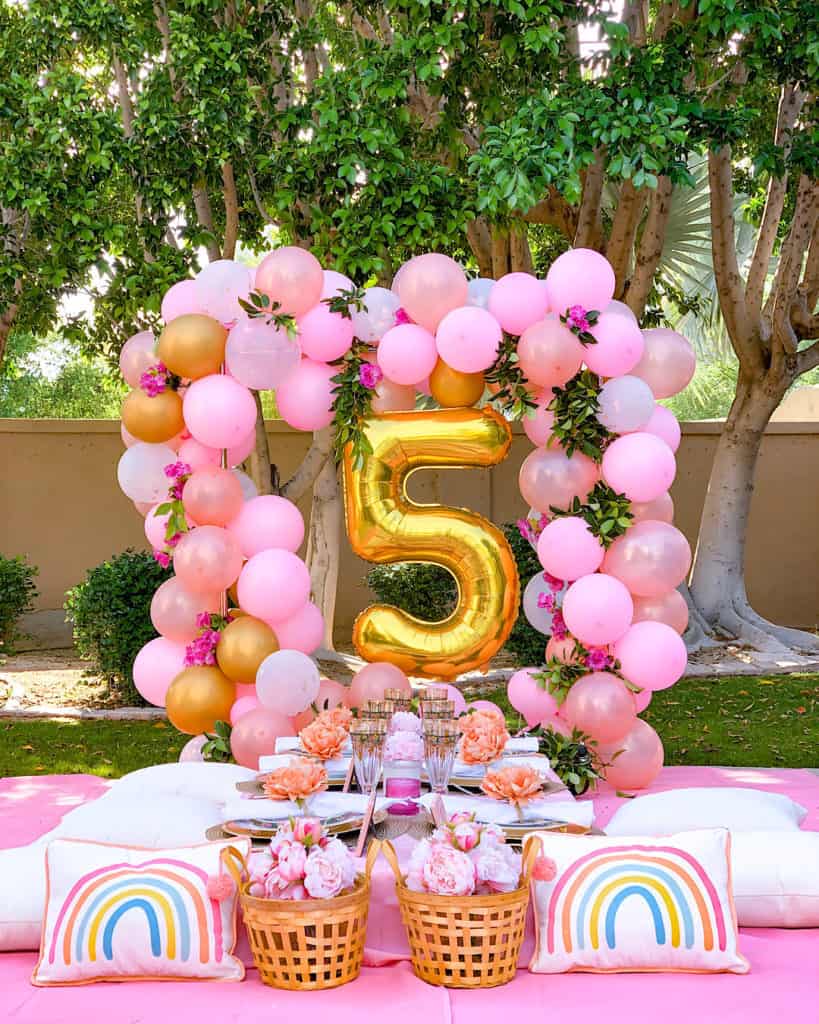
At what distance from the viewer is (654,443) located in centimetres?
493

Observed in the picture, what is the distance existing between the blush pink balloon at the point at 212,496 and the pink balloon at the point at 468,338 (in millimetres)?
1070

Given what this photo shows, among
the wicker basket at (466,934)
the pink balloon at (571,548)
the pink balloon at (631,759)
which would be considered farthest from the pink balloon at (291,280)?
the wicker basket at (466,934)

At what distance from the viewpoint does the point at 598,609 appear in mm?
4879

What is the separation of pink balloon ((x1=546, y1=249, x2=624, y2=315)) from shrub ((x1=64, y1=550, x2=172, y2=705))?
152 inches

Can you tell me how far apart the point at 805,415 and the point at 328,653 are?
15.7m

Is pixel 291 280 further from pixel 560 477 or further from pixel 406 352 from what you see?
pixel 560 477

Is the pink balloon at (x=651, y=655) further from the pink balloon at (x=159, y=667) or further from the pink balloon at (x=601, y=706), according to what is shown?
the pink balloon at (x=159, y=667)

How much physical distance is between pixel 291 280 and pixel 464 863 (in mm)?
2889

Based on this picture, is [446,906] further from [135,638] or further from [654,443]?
[135,638]

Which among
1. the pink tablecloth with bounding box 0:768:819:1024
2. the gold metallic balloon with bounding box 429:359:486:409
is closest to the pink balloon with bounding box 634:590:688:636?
the gold metallic balloon with bounding box 429:359:486:409

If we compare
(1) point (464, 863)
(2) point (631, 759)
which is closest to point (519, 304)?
(2) point (631, 759)

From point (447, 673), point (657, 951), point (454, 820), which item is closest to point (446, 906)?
point (454, 820)

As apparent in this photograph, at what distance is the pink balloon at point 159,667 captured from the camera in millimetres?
5184

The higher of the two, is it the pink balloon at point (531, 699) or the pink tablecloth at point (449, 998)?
the pink balloon at point (531, 699)
